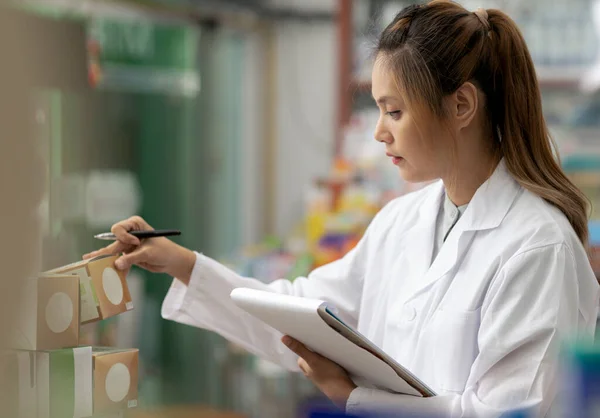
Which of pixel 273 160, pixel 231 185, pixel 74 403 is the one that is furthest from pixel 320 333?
pixel 273 160

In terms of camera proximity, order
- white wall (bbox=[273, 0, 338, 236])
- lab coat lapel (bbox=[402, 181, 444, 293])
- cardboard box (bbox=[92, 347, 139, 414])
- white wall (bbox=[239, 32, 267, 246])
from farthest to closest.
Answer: white wall (bbox=[273, 0, 338, 236]) < white wall (bbox=[239, 32, 267, 246]) < lab coat lapel (bbox=[402, 181, 444, 293]) < cardboard box (bbox=[92, 347, 139, 414])

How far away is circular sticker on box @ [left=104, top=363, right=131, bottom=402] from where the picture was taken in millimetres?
1305

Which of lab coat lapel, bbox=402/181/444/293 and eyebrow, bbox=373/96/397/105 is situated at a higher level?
eyebrow, bbox=373/96/397/105

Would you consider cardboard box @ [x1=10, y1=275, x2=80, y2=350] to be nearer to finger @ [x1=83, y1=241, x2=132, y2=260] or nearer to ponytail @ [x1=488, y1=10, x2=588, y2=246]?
Result: finger @ [x1=83, y1=241, x2=132, y2=260]

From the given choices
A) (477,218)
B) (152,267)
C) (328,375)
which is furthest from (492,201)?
(152,267)

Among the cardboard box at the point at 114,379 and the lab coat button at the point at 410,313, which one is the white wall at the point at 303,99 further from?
the cardboard box at the point at 114,379

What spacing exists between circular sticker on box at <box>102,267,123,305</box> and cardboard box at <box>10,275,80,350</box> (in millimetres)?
81

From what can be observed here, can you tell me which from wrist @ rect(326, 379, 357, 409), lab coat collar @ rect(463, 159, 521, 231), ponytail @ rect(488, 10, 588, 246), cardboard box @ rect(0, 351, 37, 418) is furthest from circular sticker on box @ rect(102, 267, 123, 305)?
ponytail @ rect(488, 10, 588, 246)

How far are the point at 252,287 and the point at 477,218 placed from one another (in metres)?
0.52

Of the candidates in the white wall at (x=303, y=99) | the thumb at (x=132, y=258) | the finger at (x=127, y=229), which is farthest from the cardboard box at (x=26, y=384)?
the white wall at (x=303, y=99)

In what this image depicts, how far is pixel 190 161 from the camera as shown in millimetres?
5320

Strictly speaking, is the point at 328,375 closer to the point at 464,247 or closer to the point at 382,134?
the point at 464,247

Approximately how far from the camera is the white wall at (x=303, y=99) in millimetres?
6746

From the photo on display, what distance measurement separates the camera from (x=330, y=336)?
4.14ft
